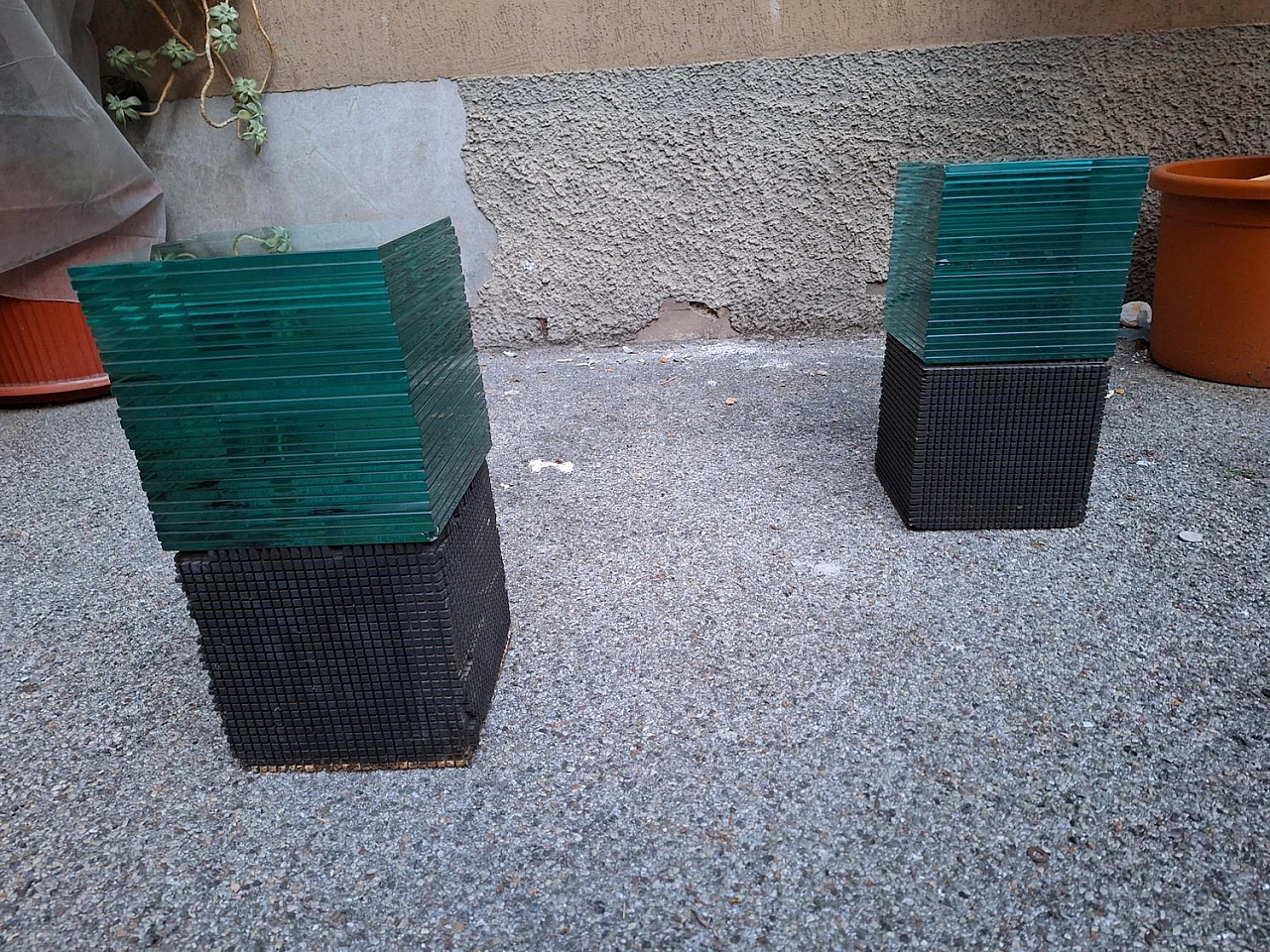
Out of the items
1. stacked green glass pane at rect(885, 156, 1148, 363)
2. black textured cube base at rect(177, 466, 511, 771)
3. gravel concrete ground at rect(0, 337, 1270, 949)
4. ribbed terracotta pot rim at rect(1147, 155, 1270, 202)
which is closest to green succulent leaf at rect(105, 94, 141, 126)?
gravel concrete ground at rect(0, 337, 1270, 949)

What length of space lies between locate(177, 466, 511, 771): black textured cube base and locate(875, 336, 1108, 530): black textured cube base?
52.5 inches

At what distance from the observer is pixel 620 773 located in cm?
161

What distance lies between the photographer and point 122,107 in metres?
3.96

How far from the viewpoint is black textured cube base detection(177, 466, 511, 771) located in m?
1.51

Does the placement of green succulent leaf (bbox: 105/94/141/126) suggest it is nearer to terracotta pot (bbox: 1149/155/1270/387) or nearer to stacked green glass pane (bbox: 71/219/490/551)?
stacked green glass pane (bbox: 71/219/490/551)

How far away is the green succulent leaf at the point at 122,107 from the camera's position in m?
3.96

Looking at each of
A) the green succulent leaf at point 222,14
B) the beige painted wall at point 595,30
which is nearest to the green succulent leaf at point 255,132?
the beige painted wall at point 595,30

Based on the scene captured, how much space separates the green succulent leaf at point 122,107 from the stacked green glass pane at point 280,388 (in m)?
3.16

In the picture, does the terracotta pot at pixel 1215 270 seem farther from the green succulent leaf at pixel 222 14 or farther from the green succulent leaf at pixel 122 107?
the green succulent leaf at pixel 122 107

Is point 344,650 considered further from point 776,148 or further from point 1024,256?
point 776,148

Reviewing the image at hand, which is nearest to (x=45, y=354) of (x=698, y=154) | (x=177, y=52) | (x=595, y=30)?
(x=177, y=52)

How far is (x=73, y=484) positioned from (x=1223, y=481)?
394cm

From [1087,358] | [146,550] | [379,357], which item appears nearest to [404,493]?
[379,357]

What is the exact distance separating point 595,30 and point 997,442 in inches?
111
